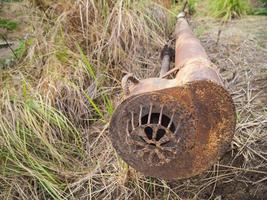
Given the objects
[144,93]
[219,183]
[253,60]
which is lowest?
[219,183]

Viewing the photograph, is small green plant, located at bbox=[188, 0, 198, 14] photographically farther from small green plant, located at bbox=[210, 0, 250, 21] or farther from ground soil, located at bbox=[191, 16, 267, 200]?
ground soil, located at bbox=[191, 16, 267, 200]

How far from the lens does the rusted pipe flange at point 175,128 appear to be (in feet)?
4.99

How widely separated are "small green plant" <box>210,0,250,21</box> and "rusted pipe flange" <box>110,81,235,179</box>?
8.54 ft

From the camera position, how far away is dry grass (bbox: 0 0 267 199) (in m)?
2.13

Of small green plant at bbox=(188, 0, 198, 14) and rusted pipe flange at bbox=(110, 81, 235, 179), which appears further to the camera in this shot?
small green plant at bbox=(188, 0, 198, 14)

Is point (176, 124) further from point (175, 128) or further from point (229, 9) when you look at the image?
point (229, 9)

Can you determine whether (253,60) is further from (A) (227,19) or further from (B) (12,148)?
(B) (12,148)

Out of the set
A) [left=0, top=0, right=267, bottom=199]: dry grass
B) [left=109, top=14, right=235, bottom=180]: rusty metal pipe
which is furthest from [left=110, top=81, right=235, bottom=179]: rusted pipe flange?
[left=0, top=0, right=267, bottom=199]: dry grass

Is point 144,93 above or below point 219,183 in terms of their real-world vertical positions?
above

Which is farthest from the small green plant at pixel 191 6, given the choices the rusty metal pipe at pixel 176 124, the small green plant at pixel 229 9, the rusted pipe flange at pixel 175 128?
the rusted pipe flange at pixel 175 128

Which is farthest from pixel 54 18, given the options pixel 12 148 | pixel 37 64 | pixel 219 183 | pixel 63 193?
pixel 219 183

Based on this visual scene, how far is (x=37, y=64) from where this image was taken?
9.64ft

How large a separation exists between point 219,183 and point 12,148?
117 cm

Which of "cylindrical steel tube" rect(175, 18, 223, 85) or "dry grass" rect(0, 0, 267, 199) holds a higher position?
"cylindrical steel tube" rect(175, 18, 223, 85)
